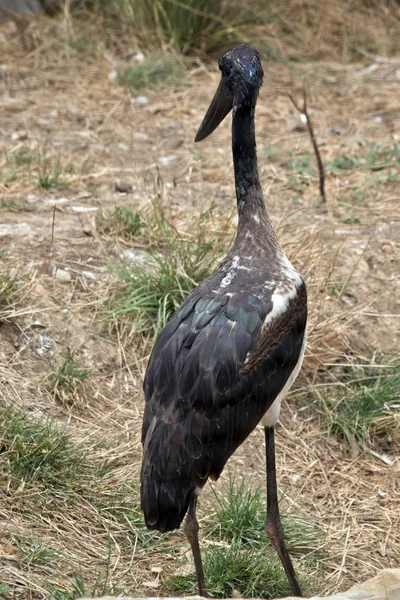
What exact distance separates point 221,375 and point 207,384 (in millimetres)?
64

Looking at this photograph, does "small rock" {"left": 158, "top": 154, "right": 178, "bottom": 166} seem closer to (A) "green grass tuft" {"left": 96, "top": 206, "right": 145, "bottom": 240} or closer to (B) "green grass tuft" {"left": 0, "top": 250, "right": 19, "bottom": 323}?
(A) "green grass tuft" {"left": 96, "top": 206, "right": 145, "bottom": 240}

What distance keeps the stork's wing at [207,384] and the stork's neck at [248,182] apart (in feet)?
1.31

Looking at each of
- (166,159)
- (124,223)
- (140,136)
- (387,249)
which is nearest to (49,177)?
(124,223)

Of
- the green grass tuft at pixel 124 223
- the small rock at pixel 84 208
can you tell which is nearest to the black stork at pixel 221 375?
the green grass tuft at pixel 124 223

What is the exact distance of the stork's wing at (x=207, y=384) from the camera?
3756 mm

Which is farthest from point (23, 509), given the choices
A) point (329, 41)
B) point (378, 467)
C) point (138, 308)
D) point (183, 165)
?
point (329, 41)

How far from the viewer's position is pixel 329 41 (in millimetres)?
9672

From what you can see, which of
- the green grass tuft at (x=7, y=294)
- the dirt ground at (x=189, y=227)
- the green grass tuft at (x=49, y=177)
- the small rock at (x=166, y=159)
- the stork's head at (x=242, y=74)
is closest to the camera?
the stork's head at (x=242, y=74)

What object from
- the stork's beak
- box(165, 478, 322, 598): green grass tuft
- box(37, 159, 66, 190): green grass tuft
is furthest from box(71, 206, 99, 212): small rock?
box(165, 478, 322, 598): green grass tuft

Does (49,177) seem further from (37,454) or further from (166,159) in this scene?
(37,454)

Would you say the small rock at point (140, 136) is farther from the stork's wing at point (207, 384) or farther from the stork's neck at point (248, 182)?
the stork's wing at point (207, 384)

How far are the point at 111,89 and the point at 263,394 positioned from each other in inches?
197

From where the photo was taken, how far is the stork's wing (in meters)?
3.76

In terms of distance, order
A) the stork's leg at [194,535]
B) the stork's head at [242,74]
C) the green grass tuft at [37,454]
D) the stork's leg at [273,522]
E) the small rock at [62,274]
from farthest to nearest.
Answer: the small rock at [62,274], the green grass tuft at [37,454], the stork's head at [242,74], the stork's leg at [273,522], the stork's leg at [194,535]
